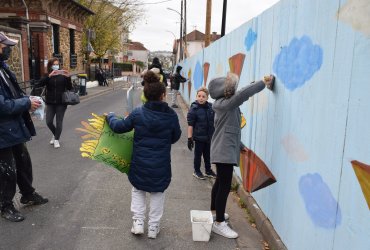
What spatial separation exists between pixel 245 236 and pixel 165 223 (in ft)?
2.95

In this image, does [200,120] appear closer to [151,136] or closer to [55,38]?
[151,136]

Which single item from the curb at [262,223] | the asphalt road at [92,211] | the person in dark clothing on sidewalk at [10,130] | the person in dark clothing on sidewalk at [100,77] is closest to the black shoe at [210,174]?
the asphalt road at [92,211]

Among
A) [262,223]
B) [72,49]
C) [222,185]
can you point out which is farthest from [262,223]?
[72,49]

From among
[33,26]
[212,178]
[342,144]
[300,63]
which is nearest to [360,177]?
[342,144]

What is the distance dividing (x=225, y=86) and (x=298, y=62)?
724mm

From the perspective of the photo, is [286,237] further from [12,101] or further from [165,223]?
[12,101]

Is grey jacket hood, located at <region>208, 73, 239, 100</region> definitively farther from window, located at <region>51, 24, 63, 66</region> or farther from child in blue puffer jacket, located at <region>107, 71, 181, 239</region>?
window, located at <region>51, 24, 63, 66</region>

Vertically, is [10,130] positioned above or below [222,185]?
above

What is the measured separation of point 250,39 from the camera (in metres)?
4.97

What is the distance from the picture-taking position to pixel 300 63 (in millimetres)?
3189

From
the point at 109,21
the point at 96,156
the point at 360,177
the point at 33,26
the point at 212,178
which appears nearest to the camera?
the point at 360,177

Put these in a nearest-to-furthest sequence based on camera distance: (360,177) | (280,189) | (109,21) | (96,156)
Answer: (360,177) < (280,189) < (96,156) < (109,21)

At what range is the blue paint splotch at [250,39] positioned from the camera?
4.81m

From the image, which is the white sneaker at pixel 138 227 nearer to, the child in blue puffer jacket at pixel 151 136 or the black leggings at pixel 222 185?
the child in blue puffer jacket at pixel 151 136
